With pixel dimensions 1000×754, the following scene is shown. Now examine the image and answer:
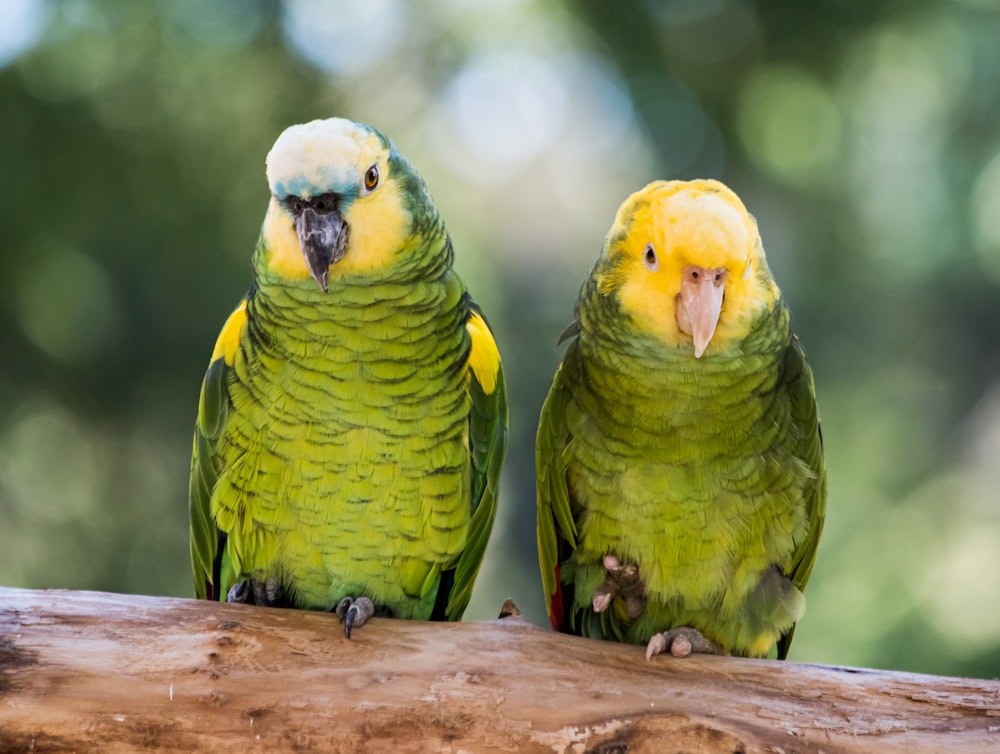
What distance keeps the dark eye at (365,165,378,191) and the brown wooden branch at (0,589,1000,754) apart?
66cm

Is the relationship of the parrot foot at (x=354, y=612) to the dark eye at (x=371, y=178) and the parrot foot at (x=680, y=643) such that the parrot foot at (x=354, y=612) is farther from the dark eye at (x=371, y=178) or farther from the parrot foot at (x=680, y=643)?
the dark eye at (x=371, y=178)

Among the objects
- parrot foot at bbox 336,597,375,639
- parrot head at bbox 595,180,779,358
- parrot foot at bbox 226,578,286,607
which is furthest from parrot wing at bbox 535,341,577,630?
parrot foot at bbox 226,578,286,607

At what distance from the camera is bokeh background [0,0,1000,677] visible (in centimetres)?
288

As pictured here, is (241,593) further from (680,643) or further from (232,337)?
(680,643)

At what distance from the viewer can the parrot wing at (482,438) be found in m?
1.68

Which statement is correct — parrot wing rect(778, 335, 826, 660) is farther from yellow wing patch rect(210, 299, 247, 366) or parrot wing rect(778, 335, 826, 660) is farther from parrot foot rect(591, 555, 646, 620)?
yellow wing patch rect(210, 299, 247, 366)

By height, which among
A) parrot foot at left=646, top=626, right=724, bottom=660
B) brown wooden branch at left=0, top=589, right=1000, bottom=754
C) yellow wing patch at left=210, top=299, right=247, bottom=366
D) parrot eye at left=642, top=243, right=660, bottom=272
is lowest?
brown wooden branch at left=0, top=589, right=1000, bottom=754

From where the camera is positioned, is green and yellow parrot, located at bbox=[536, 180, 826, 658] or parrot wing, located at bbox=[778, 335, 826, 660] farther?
parrot wing, located at bbox=[778, 335, 826, 660]

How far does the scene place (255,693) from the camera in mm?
1317

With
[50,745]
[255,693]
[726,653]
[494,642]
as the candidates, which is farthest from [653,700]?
[50,745]

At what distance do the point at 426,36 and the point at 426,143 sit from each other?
361 mm

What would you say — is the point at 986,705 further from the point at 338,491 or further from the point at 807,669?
the point at 338,491

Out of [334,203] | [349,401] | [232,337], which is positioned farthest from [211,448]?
[334,203]

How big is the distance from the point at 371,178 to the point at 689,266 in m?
0.50
